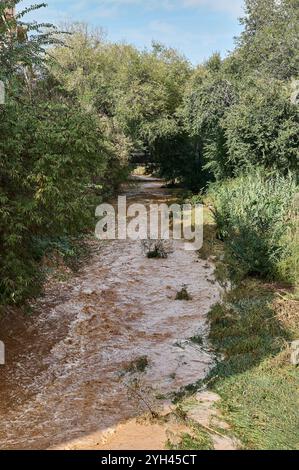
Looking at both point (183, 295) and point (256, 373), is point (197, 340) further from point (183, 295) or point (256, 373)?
point (183, 295)

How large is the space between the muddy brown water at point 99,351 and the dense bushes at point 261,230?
93 centimetres

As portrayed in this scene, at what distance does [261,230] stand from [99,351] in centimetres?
508

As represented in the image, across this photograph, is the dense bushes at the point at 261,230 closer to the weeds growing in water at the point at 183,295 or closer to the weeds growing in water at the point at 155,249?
the weeds growing in water at the point at 183,295

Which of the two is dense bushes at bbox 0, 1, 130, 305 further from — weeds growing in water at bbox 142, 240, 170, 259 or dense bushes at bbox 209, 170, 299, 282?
weeds growing in water at bbox 142, 240, 170, 259

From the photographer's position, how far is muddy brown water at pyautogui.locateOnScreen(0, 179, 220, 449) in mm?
4992

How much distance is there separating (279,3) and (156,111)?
977 centimetres

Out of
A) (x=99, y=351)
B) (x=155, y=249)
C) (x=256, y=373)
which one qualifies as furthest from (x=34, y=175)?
(x=155, y=249)

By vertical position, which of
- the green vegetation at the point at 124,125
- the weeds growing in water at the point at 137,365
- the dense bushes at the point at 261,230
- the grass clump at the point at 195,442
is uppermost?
the green vegetation at the point at 124,125

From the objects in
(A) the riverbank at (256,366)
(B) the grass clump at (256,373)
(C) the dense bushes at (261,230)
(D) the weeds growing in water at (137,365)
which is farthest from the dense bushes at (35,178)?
(C) the dense bushes at (261,230)

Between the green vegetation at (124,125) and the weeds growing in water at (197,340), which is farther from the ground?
the green vegetation at (124,125)

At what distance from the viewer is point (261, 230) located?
9.96 metres

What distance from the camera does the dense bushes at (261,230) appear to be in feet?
29.2
